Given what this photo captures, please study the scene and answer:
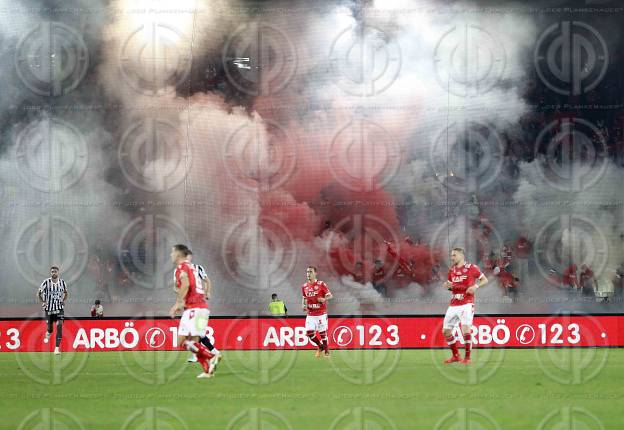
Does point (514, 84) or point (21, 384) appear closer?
point (21, 384)

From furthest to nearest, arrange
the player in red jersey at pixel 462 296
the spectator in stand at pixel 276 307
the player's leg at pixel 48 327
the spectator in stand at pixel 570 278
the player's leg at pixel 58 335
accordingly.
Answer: the spectator in stand at pixel 570 278
the spectator in stand at pixel 276 307
the player's leg at pixel 48 327
the player's leg at pixel 58 335
the player in red jersey at pixel 462 296

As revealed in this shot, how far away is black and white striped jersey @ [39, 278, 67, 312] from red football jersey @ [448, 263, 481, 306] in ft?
35.5

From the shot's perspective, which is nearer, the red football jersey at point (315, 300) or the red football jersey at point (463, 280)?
the red football jersey at point (463, 280)

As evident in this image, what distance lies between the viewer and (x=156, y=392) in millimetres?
14430

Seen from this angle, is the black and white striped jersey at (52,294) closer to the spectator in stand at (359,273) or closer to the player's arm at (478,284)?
the player's arm at (478,284)

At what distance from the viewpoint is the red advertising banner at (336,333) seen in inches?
1064

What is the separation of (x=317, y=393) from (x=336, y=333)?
1288 centimetres

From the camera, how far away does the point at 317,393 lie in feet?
47.1

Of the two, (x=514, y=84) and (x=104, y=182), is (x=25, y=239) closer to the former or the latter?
(x=104, y=182)

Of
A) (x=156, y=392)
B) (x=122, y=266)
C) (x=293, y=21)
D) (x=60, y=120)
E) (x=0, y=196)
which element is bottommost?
(x=156, y=392)

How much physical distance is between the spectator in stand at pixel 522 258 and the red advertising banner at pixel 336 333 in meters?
7.17

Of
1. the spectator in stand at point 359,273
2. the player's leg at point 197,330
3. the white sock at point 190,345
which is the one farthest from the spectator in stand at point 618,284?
the white sock at point 190,345

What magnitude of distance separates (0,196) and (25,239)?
1865 millimetres

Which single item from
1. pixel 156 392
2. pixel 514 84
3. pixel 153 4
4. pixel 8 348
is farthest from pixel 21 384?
pixel 514 84
